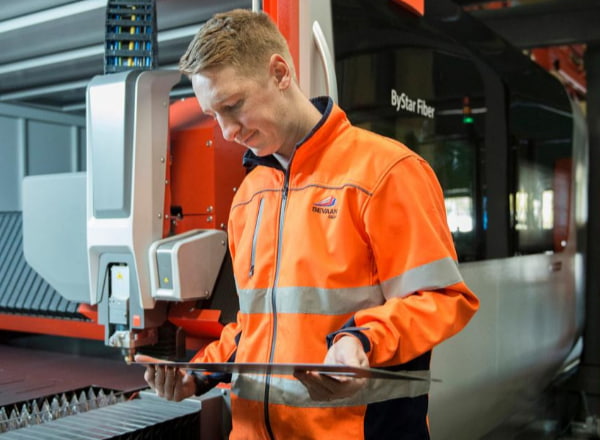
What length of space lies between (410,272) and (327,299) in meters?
0.20

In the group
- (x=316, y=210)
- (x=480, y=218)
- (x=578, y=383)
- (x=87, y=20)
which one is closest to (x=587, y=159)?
(x=578, y=383)

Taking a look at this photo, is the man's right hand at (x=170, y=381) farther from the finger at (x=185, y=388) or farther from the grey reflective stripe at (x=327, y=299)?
the grey reflective stripe at (x=327, y=299)

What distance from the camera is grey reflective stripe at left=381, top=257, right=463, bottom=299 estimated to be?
1.42 meters

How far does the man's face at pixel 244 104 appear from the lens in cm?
149

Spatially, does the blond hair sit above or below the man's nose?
above

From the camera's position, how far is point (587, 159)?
227 inches

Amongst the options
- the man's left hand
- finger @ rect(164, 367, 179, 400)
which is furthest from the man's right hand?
the man's left hand

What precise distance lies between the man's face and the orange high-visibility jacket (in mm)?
88

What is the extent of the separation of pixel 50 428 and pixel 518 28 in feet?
15.9

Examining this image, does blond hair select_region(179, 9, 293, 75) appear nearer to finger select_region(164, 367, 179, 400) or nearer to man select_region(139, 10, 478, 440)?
man select_region(139, 10, 478, 440)

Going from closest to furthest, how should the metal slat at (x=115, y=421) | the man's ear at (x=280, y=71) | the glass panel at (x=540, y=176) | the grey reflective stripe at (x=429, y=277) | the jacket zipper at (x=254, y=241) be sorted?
the grey reflective stripe at (x=429, y=277), the man's ear at (x=280, y=71), the jacket zipper at (x=254, y=241), the metal slat at (x=115, y=421), the glass panel at (x=540, y=176)

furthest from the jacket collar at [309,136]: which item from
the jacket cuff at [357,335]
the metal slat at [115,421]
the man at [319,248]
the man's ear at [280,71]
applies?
the metal slat at [115,421]

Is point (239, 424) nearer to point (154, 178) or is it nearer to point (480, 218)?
point (154, 178)

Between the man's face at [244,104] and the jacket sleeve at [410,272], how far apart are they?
27cm
